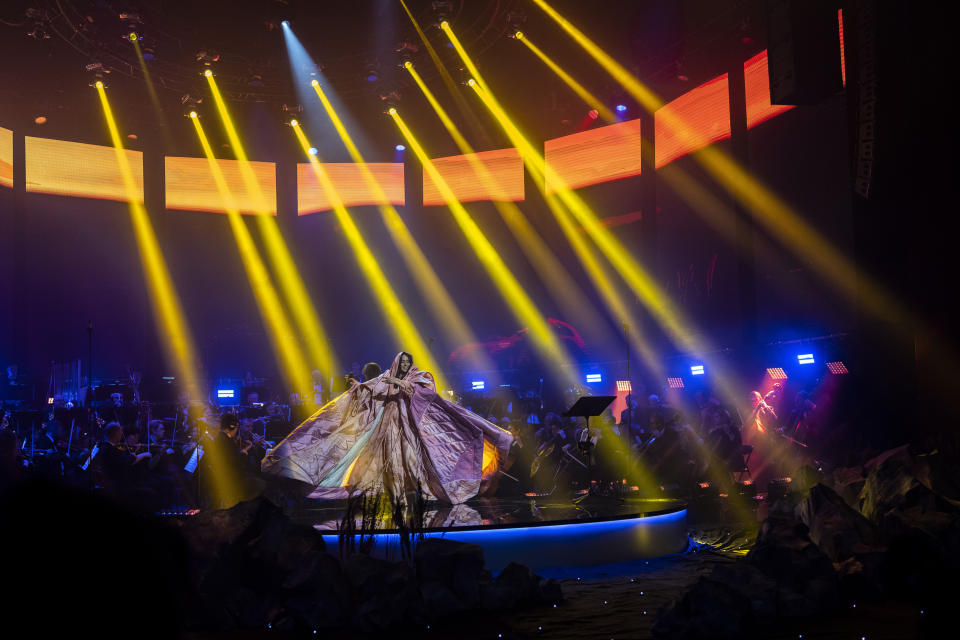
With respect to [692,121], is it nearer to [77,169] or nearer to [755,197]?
[755,197]

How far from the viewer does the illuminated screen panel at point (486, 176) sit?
66.7 feet

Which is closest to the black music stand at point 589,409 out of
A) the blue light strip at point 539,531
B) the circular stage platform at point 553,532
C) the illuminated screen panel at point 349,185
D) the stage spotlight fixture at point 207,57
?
the circular stage platform at point 553,532

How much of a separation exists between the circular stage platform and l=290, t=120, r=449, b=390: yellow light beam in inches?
437

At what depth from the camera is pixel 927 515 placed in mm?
7070

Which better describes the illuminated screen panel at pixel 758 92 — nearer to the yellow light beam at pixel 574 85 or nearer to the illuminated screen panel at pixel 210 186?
the yellow light beam at pixel 574 85

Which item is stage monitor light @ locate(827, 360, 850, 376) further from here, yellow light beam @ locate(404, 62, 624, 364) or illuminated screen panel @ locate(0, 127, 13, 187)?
illuminated screen panel @ locate(0, 127, 13, 187)

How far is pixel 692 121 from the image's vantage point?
1673 centimetres

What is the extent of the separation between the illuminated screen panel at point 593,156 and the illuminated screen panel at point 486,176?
896mm

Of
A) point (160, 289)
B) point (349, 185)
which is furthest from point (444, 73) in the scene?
point (160, 289)

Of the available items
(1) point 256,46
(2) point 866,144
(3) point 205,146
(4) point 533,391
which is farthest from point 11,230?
(2) point 866,144

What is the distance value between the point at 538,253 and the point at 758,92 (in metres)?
6.79

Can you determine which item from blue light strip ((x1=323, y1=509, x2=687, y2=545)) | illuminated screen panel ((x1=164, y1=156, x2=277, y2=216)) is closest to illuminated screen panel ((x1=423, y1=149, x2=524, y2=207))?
illuminated screen panel ((x1=164, y1=156, x2=277, y2=216))

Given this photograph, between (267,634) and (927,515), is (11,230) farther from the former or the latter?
(927,515)

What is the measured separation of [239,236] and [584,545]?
14.3 m
